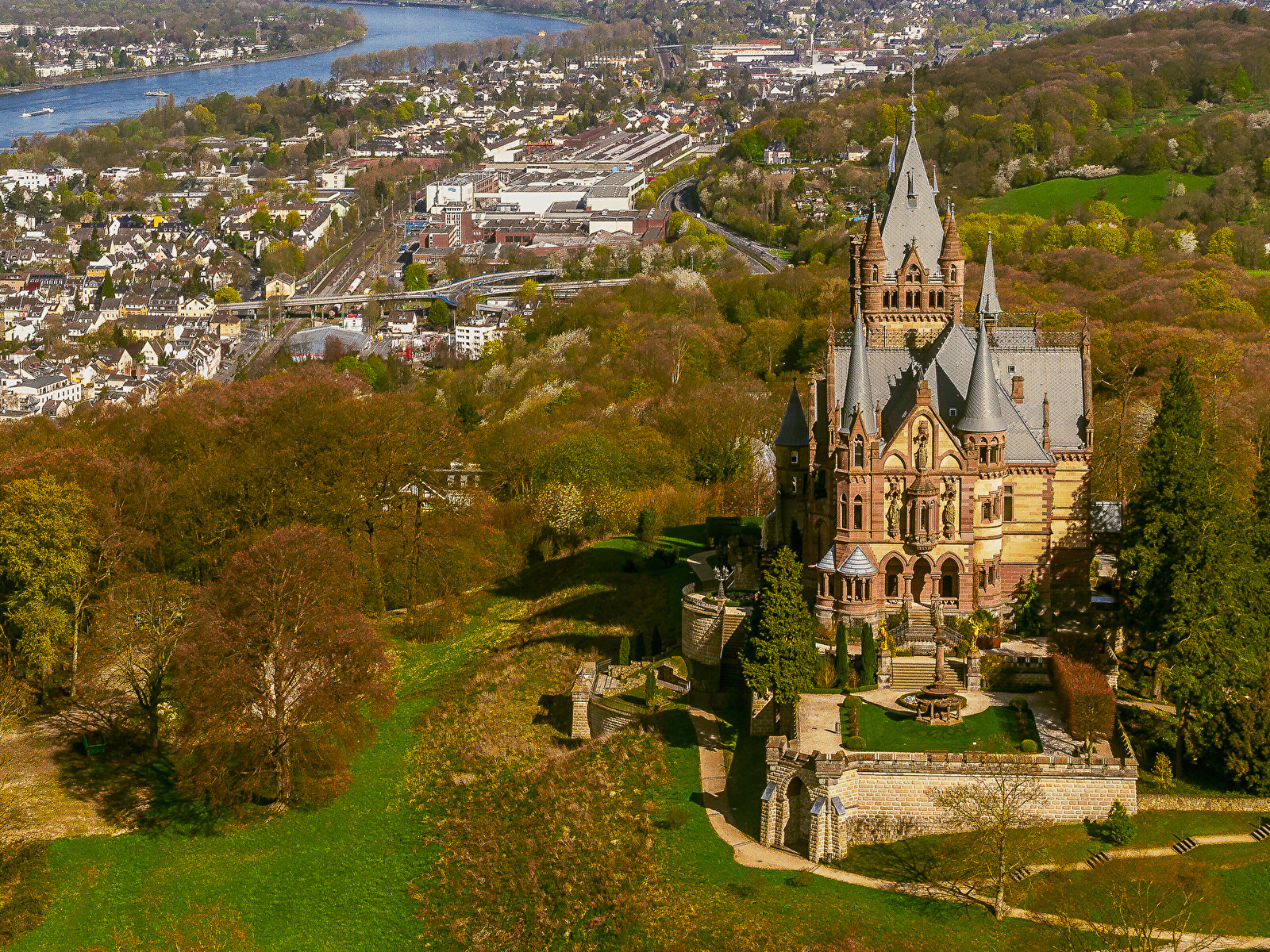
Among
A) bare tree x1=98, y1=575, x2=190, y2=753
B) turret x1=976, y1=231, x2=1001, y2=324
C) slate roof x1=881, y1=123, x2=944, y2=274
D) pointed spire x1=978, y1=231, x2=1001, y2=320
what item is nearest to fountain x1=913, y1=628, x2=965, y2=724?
turret x1=976, y1=231, x2=1001, y2=324

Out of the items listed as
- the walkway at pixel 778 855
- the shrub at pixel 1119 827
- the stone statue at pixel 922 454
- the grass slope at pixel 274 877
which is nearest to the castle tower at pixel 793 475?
the stone statue at pixel 922 454

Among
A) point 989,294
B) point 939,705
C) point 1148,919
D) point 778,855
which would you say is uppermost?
point 989,294

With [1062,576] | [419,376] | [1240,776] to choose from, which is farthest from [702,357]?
[1240,776]

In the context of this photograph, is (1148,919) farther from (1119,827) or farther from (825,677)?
(825,677)

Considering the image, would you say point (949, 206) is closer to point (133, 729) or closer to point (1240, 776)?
point (1240, 776)

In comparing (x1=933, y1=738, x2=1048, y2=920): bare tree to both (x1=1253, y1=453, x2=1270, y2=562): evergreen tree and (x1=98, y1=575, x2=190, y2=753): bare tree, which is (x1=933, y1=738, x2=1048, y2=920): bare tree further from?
(x1=98, y1=575, x2=190, y2=753): bare tree

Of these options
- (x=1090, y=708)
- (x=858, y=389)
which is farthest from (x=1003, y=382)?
(x=1090, y=708)
